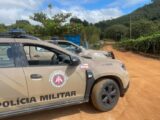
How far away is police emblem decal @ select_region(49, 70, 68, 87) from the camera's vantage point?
15.9 feet

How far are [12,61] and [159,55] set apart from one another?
16.1 meters

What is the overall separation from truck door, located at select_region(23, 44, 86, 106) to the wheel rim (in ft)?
1.75

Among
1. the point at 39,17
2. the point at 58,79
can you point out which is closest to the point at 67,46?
the point at 58,79

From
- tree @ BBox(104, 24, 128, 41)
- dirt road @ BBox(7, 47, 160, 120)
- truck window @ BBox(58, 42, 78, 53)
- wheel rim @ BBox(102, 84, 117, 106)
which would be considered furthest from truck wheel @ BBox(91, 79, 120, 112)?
tree @ BBox(104, 24, 128, 41)

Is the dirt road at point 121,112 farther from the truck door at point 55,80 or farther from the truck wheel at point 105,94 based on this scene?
the truck door at point 55,80

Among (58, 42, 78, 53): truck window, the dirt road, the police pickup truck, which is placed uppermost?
(58, 42, 78, 53): truck window

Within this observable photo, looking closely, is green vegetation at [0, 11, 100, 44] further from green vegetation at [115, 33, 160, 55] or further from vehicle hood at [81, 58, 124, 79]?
vehicle hood at [81, 58, 124, 79]

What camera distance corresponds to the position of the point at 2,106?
4.38 meters

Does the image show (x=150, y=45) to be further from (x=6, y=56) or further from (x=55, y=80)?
(x=6, y=56)

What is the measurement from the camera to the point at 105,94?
5566 millimetres

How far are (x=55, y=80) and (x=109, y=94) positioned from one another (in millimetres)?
1408

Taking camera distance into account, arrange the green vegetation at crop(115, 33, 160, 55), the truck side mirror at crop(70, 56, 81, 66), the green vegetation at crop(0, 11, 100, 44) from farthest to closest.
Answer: the green vegetation at crop(0, 11, 100, 44), the green vegetation at crop(115, 33, 160, 55), the truck side mirror at crop(70, 56, 81, 66)

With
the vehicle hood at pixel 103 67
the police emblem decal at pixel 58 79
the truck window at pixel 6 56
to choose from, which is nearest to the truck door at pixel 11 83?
the truck window at pixel 6 56

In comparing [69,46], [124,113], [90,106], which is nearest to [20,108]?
[90,106]
